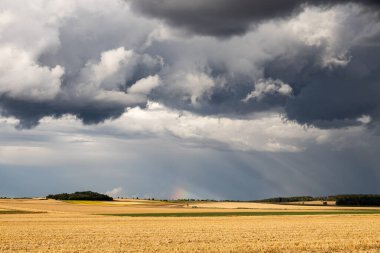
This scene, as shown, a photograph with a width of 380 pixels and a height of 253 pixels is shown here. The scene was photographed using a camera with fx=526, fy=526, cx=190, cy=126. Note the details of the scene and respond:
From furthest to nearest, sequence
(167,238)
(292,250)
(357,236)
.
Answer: (357,236), (167,238), (292,250)

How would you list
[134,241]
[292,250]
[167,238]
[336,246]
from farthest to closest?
[167,238] → [134,241] → [336,246] → [292,250]

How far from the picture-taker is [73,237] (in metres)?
39.6

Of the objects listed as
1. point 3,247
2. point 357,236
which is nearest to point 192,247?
point 3,247

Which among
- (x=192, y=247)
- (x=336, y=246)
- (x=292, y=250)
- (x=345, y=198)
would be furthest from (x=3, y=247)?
(x=345, y=198)

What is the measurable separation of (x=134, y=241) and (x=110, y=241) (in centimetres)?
173

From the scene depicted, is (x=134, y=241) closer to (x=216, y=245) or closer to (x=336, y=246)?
(x=216, y=245)

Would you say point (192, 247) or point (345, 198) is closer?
point (192, 247)

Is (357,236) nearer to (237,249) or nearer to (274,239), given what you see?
(274,239)

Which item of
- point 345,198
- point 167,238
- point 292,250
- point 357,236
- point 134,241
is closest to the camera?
point 292,250

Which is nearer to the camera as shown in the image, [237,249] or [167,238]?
[237,249]

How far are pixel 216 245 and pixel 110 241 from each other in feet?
25.5

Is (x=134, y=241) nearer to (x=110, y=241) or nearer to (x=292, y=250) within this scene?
(x=110, y=241)

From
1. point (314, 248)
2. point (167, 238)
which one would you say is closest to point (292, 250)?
point (314, 248)

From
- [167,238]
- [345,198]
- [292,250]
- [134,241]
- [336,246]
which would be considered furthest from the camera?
[345,198]
